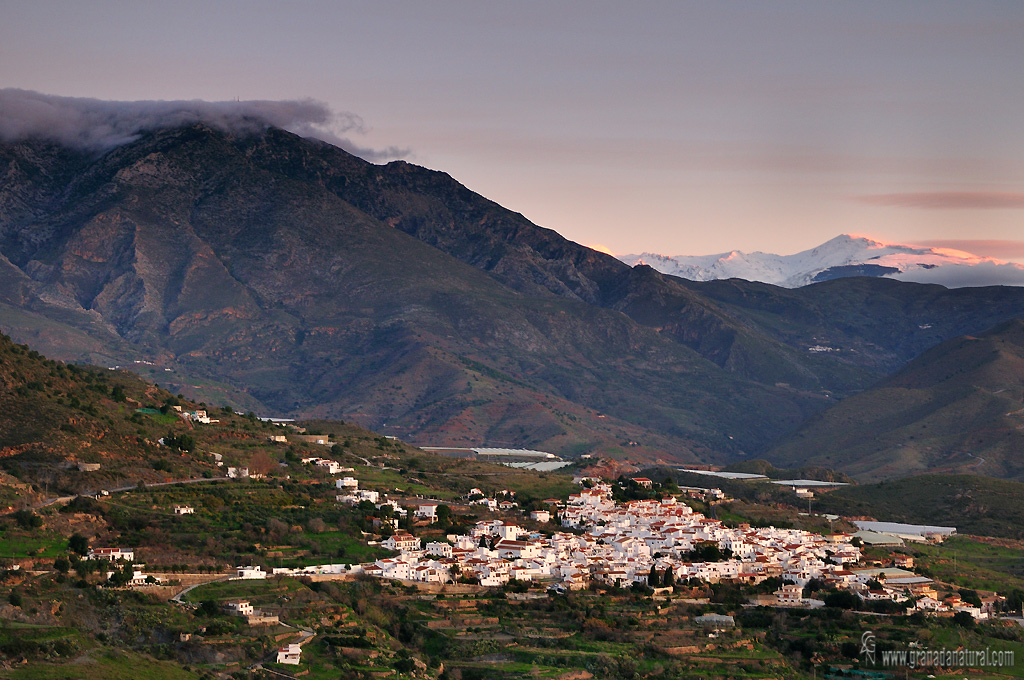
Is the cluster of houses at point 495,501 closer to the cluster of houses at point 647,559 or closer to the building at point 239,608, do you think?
the cluster of houses at point 647,559

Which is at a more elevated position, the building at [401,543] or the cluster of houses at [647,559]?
the building at [401,543]

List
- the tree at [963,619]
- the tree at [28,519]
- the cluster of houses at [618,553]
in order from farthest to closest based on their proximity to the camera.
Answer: the cluster of houses at [618,553] → the tree at [963,619] → the tree at [28,519]

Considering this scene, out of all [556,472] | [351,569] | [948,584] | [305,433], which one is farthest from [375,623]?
[556,472]

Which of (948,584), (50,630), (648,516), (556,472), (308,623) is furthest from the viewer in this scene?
(556,472)

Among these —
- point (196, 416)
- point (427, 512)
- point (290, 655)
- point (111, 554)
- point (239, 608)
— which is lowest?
point (290, 655)

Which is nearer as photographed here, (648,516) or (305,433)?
(648,516)

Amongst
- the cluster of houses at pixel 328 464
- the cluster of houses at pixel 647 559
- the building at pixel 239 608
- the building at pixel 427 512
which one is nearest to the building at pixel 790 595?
the cluster of houses at pixel 647 559

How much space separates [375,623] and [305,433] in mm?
77029

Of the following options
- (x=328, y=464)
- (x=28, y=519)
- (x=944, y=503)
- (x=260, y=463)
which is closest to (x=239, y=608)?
(x=28, y=519)

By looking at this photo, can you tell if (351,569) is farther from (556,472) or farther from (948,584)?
(556,472)

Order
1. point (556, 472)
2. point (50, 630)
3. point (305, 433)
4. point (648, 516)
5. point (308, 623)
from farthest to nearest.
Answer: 1. point (556, 472)
2. point (305, 433)
3. point (648, 516)
4. point (308, 623)
5. point (50, 630)

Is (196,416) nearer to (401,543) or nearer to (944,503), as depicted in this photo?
(401,543)

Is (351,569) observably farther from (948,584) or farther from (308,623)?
(948,584)

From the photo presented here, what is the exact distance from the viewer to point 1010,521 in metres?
155
